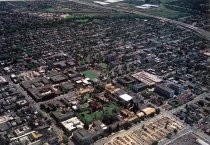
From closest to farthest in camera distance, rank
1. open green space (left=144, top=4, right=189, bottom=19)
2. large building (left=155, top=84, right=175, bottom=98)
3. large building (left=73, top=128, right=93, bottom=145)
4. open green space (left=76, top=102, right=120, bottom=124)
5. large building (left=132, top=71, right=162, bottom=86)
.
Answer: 1. large building (left=73, top=128, right=93, bottom=145)
2. open green space (left=76, top=102, right=120, bottom=124)
3. large building (left=155, top=84, right=175, bottom=98)
4. large building (left=132, top=71, right=162, bottom=86)
5. open green space (left=144, top=4, right=189, bottom=19)

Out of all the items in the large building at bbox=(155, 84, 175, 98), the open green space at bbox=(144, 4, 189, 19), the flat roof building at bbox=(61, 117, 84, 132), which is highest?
the open green space at bbox=(144, 4, 189, 19)

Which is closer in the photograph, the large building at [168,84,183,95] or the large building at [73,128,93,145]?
the large building at [73,128,93,145]

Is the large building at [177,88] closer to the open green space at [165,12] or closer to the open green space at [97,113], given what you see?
the open green space at [97,113]

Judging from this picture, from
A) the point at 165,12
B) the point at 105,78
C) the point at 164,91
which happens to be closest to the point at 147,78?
the point at 164,91

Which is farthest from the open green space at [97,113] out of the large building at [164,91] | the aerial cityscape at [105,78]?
the large building at [164,91]

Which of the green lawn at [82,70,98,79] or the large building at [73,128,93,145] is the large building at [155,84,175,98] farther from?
the large building at [73,128,93,145]

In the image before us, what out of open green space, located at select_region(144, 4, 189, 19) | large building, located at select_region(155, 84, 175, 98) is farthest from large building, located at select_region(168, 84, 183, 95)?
open green space, located at select_region(144, 4, 189, 19)
